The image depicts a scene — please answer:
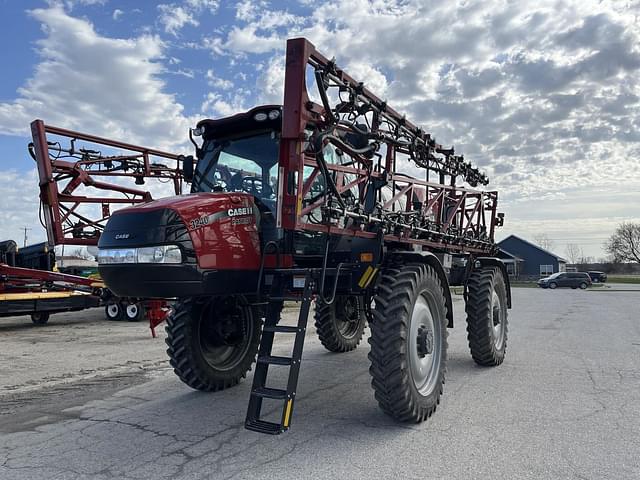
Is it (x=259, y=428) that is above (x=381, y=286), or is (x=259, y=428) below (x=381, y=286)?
below

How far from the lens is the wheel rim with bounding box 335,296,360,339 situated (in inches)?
337

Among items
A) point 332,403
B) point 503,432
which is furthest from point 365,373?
point 503,432

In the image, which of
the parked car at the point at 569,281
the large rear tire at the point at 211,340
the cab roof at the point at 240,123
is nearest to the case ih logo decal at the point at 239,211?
the cab roof at the point at 240,123

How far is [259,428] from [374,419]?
132 centimetres

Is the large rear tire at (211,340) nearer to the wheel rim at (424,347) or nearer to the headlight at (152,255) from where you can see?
the headlight at (152,255)

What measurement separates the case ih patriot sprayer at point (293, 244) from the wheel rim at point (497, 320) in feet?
5.11

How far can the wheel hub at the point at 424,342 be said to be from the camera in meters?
5.04

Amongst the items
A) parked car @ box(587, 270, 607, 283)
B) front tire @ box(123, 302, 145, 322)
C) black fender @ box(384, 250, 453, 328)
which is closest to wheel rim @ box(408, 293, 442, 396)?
black fender @ box(384, 250, 453, 328)

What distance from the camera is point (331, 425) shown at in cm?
474

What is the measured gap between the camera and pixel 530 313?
1716 cm

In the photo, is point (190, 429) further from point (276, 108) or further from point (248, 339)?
point (276, 108)

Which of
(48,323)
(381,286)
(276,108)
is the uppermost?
(276,108)

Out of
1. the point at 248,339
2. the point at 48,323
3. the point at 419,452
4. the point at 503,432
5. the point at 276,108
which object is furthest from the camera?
the point at 48,323

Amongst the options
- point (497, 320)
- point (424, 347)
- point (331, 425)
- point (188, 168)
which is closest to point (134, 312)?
point (188, 168)
